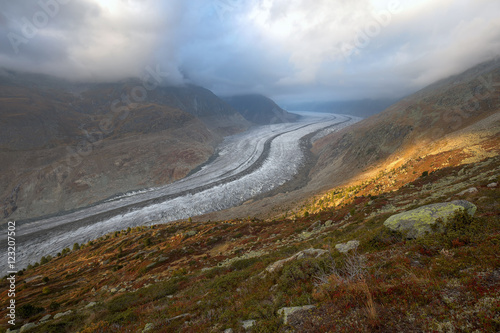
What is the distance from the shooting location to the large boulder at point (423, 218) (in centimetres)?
910

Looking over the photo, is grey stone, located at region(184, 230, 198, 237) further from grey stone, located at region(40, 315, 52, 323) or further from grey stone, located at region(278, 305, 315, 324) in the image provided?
grey stone, located at region(278, 305, 315, 324)

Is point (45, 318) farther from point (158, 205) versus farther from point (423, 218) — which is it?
point (158, 205)

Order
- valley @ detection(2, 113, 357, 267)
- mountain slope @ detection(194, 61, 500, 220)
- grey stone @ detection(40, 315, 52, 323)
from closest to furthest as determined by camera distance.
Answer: grey stone @ detection(40, 315, 52, 323)
mountain slope @ detection(194, 61, 500, 220)
valley @ detection(2, 113, 357, 267)

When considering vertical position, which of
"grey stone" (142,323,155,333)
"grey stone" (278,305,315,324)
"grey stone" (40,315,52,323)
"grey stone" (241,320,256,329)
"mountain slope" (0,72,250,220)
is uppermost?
"mountain slope" (0,72,250,220)

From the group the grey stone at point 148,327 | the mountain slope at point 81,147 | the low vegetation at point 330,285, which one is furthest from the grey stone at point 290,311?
the mountain slope at point 81,147

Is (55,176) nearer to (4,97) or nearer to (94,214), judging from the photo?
(94,214)

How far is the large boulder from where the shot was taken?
29.9 feet

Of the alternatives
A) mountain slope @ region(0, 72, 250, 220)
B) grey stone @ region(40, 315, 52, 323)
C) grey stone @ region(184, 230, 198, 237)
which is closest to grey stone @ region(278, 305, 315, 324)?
grey stone @ region(40, 315, 52, 323)

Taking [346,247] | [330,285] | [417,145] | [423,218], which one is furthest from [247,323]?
[417,145]

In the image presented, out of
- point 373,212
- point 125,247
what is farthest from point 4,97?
point 373,212

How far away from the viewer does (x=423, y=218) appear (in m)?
9.52

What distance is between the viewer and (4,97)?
112812 millimetres

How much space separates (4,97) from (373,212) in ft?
587

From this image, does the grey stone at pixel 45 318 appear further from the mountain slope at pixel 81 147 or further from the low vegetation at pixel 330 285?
the mountain slope at pixel 81 147
